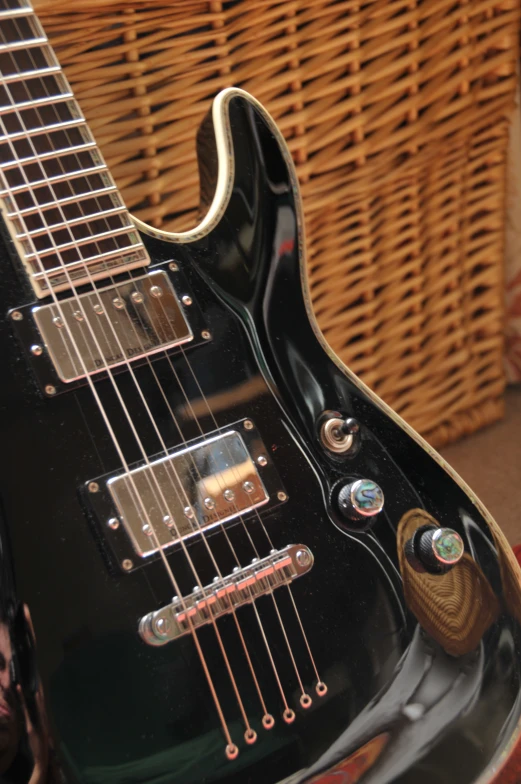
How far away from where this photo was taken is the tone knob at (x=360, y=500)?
19.4 inches

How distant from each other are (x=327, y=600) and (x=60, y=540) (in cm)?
17

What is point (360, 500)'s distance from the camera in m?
0.49

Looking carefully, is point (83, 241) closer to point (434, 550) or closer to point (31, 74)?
point (31, 74)

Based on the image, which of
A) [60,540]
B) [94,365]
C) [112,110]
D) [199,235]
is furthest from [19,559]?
[112,110]

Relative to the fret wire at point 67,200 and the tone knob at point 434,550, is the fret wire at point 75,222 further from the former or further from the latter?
the tone knob at point 434,550

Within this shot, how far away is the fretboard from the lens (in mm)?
509

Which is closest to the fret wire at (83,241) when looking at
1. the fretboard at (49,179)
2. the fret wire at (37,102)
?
Answer: the fretboard at (49,179)

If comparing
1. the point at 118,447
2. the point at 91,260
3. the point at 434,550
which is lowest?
the point at 434,550

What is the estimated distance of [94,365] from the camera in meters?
0.49

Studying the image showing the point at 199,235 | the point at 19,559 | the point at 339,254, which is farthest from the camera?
the point at 339,254

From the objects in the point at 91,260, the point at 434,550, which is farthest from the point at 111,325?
the point at 434,550

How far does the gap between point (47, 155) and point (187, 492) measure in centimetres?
26

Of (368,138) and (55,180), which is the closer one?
(55,180)

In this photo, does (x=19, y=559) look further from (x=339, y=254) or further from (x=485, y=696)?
(x=339, y=254)
